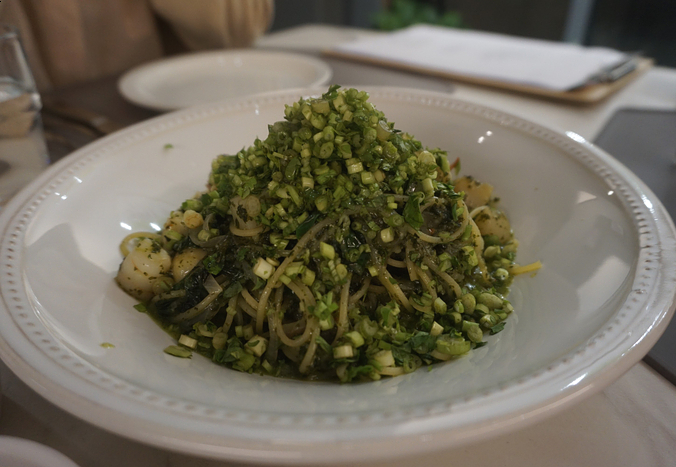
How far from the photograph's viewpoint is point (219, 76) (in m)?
3.50

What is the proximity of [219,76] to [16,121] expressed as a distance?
165cm

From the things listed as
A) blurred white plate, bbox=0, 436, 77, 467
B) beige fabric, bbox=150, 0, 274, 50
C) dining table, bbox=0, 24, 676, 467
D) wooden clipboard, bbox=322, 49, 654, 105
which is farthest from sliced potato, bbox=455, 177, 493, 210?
beige fabric, bbox=150, 0, 274, 50

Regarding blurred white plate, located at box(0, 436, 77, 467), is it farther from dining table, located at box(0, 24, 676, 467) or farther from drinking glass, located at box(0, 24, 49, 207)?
drinking glass, located at box(0, 24, 49, 207)

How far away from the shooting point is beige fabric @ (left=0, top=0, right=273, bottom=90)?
3732 mm

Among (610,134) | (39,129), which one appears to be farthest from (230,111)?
(610,134)

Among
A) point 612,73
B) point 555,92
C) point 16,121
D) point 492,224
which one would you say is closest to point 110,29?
point 16,121

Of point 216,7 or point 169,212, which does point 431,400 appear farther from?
point 216,7

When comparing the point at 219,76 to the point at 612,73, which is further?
the point at 219,76

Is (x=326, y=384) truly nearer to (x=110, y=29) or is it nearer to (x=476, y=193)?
(x=476, y=193)

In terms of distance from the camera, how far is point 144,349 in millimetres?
1236

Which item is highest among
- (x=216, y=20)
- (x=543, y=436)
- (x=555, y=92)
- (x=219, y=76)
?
(x=216, y=20)

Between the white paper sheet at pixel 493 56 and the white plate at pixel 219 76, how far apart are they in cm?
77

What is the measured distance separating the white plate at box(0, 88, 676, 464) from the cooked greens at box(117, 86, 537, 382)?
0.28 feet

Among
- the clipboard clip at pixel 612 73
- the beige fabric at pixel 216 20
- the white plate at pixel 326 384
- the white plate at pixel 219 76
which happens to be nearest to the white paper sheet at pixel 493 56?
the clipboard clip at pixel 612 73
